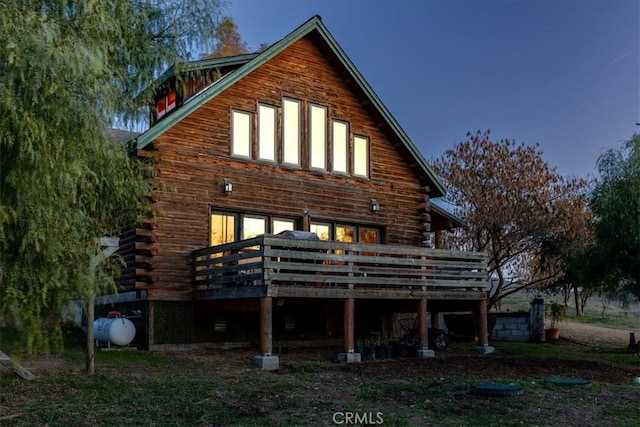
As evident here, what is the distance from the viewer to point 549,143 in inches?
1047

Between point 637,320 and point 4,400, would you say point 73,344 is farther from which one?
point 637,320

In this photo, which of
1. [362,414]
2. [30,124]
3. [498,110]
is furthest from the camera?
[498,110]

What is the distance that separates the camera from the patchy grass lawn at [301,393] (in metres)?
8.11

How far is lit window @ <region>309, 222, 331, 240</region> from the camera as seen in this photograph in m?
18.6

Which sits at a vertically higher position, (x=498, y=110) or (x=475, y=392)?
(x=498, y=110)

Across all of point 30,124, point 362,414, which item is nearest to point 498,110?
point 362,414

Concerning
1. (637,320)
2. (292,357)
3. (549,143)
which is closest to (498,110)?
(549,143)

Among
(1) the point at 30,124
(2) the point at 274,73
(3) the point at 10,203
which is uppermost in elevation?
(2) the point at 274,73

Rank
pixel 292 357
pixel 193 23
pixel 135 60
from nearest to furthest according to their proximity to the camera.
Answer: pixel 135 60 → pixel 193 23 → pixel 292 357

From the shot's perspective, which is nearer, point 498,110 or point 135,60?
point 135,60

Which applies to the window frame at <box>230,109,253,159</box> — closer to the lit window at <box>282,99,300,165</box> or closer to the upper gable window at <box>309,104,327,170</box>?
the lit window at <box>282,99,300,165</box>

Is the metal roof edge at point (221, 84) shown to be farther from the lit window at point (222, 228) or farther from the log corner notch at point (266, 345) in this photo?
the log corner notch at point (266, 345)

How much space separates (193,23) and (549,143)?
19487 millimetres

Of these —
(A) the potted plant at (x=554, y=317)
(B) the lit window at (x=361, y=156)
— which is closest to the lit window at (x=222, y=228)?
(B) the lit window at (x=361, y=156)
